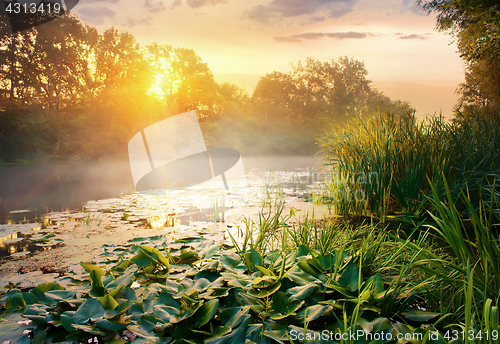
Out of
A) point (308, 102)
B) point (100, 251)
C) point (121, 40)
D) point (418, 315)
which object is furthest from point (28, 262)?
point (308, 102)

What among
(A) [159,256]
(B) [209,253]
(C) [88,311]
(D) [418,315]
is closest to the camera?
(D) [418,315]

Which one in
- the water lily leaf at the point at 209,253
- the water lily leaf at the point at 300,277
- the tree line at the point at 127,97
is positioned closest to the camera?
the water lily leaf at the point at 300,277

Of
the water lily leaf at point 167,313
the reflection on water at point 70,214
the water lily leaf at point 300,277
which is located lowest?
the reflection on water at point 70,214

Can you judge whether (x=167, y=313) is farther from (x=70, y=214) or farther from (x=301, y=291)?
(x=70, y=214)

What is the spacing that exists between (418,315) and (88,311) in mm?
1633

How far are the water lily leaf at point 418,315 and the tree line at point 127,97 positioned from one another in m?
13.8

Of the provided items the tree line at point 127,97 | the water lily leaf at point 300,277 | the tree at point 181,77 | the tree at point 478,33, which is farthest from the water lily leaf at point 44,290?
the tree at point 181,77

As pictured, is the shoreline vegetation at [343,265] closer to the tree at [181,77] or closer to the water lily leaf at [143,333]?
the water lily leaf at [143,333]

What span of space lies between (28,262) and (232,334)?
91.9 inches

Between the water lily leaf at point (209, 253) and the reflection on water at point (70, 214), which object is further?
the reflection on water at point (70, 214)

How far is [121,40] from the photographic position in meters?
25.6

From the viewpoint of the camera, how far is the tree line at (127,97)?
18.6 meters

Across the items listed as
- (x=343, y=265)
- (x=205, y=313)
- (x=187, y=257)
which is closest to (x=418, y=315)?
(x=343, y=265)

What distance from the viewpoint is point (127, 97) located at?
2316cm
